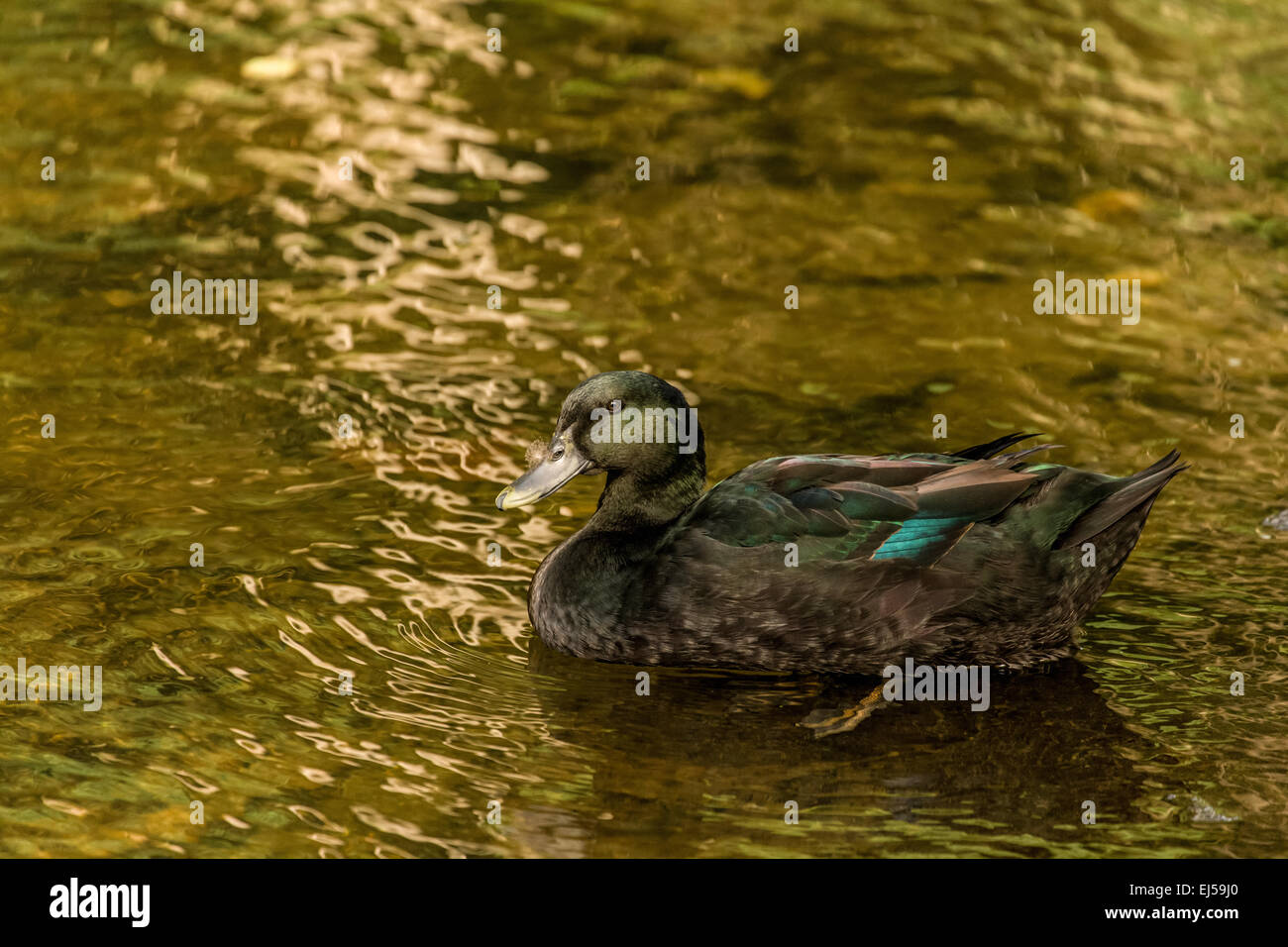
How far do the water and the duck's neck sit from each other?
608mm

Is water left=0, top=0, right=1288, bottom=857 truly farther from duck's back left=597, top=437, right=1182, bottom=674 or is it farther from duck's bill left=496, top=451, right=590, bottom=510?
duck's bill left=496, top=451, right=590, bottom=510

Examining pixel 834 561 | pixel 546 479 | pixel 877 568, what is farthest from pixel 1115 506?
pixel 546 479

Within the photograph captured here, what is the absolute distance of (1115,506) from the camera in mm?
7254

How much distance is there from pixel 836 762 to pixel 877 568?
876 millimetres

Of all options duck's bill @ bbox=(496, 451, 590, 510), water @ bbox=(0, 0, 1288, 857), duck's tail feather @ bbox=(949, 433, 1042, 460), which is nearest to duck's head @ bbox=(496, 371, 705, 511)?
duck's bill @ bbox=(496, 451, 590, 510)

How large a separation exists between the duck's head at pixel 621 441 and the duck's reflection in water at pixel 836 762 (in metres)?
0.72

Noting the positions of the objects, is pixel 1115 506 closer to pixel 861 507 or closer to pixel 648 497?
pixel 861 507

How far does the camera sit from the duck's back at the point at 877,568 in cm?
716

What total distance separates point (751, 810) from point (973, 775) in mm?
875

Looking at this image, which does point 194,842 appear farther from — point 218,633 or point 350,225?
point 350,225

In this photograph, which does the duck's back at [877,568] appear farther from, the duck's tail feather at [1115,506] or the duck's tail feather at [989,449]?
the duck's tail feather at [989,449]

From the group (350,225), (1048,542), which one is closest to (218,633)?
(1048,542)

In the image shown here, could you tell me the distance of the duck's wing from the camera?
282 inches

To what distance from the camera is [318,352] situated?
9.98 m
